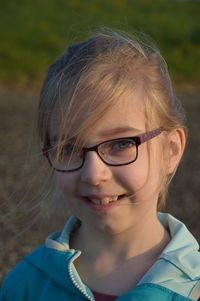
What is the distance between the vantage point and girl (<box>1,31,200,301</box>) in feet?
7.56

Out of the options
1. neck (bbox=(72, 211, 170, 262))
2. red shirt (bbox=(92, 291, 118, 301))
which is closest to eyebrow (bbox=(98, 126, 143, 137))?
neck (bbox=(72, 211, 170, 262))

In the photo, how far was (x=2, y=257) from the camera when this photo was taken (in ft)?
17.0

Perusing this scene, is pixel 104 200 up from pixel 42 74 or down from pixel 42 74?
down

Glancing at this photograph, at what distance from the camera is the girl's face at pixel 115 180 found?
228cm

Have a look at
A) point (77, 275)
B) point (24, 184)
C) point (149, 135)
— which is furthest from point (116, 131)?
point (24, 184)

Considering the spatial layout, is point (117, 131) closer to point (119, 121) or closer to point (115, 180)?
point (119, 121)

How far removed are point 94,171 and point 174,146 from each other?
48 cm

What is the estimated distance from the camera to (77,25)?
53.8 feet

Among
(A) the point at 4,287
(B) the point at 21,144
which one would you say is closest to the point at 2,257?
(A) the point at 4,287

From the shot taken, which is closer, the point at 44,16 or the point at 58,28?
the point at 58,28

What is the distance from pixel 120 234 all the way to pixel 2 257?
2.89m

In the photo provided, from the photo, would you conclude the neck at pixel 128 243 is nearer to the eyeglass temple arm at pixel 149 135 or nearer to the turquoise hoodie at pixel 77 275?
the turquoise hoodie at pixel 77 275

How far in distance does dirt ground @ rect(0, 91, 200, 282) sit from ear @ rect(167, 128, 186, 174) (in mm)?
620

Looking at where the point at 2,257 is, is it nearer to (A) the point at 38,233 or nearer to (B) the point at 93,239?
(A) the point at 38,233
